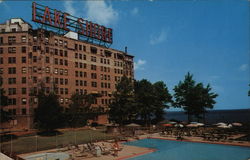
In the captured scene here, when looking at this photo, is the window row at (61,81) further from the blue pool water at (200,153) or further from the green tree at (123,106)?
the blue pool water at (200,153)

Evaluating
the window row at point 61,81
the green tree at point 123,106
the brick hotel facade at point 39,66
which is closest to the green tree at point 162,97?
the green tree at point 123,106

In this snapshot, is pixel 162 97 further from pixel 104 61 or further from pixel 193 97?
pixel 104 61

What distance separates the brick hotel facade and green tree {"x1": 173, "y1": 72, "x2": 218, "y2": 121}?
2503 cm

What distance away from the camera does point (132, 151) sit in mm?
24484

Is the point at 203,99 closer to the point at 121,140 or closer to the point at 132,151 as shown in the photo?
the point at 121,140

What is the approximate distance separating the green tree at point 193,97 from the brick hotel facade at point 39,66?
82.1ft

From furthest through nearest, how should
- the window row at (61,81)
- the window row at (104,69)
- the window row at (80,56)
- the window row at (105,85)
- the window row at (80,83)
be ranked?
the window row at (104,69), the window row at (105,85), the window row at (80,56), the window row at (80,83), the window row at (61,81)

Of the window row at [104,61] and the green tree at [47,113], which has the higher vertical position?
the window row at [104,61]

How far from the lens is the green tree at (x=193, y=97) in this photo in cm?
5353

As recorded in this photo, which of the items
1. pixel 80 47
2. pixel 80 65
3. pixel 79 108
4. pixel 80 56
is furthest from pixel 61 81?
pixel 79 108

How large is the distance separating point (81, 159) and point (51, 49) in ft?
131

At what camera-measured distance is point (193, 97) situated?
2111 inches

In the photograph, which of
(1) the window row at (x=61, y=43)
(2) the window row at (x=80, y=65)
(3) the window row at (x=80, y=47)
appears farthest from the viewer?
(3) the window row at (x=80, y=47)

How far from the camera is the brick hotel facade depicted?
49188mm
